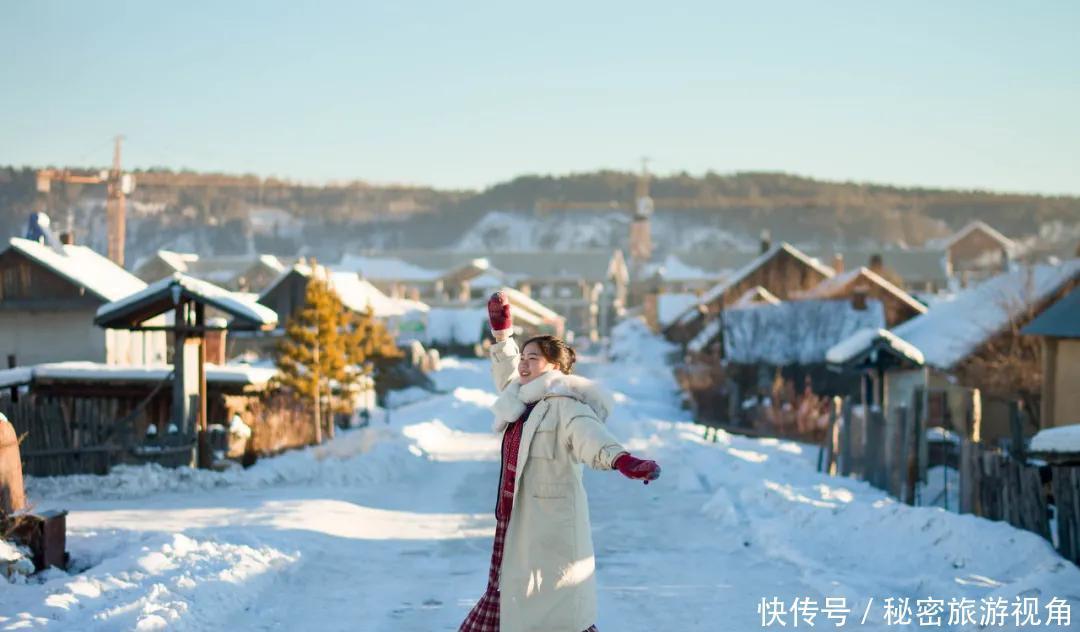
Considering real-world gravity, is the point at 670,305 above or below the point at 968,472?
below

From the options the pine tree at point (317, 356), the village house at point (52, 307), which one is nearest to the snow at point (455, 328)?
the village house at point (52, 307)

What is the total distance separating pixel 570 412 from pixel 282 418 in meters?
13.9

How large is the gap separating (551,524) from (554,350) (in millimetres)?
1028

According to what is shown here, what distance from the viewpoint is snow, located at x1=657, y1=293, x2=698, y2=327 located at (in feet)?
260

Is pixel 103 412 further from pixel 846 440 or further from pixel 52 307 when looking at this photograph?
pixel 52 307

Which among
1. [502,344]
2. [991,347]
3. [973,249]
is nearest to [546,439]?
[502,344]

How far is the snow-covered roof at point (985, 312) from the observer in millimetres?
28859

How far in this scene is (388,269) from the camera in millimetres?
112188

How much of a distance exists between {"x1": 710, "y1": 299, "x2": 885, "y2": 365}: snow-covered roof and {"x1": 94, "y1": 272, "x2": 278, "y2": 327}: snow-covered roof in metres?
22.9

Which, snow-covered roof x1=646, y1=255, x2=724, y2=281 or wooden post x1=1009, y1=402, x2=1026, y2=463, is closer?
wooden post x1=1009, y1=402, x2=1026, y2=463

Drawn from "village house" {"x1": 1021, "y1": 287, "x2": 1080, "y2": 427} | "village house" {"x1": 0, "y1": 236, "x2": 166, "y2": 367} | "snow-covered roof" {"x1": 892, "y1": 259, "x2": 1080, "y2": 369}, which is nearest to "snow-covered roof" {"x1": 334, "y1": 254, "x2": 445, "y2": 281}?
"village house" {"x1": 0, "y1": 236, "x2": 166, "y2": 367}

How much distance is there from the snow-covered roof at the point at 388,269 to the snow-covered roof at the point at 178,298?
89.7 meters

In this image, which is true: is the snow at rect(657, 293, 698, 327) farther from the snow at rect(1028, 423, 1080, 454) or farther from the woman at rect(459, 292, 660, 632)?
the woman at rect(459, 292, 660, 632)

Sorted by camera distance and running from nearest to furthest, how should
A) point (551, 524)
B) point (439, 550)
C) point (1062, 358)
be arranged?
1. point (551, 524)
2. point (439, 550)
3. point (1062, 358)
